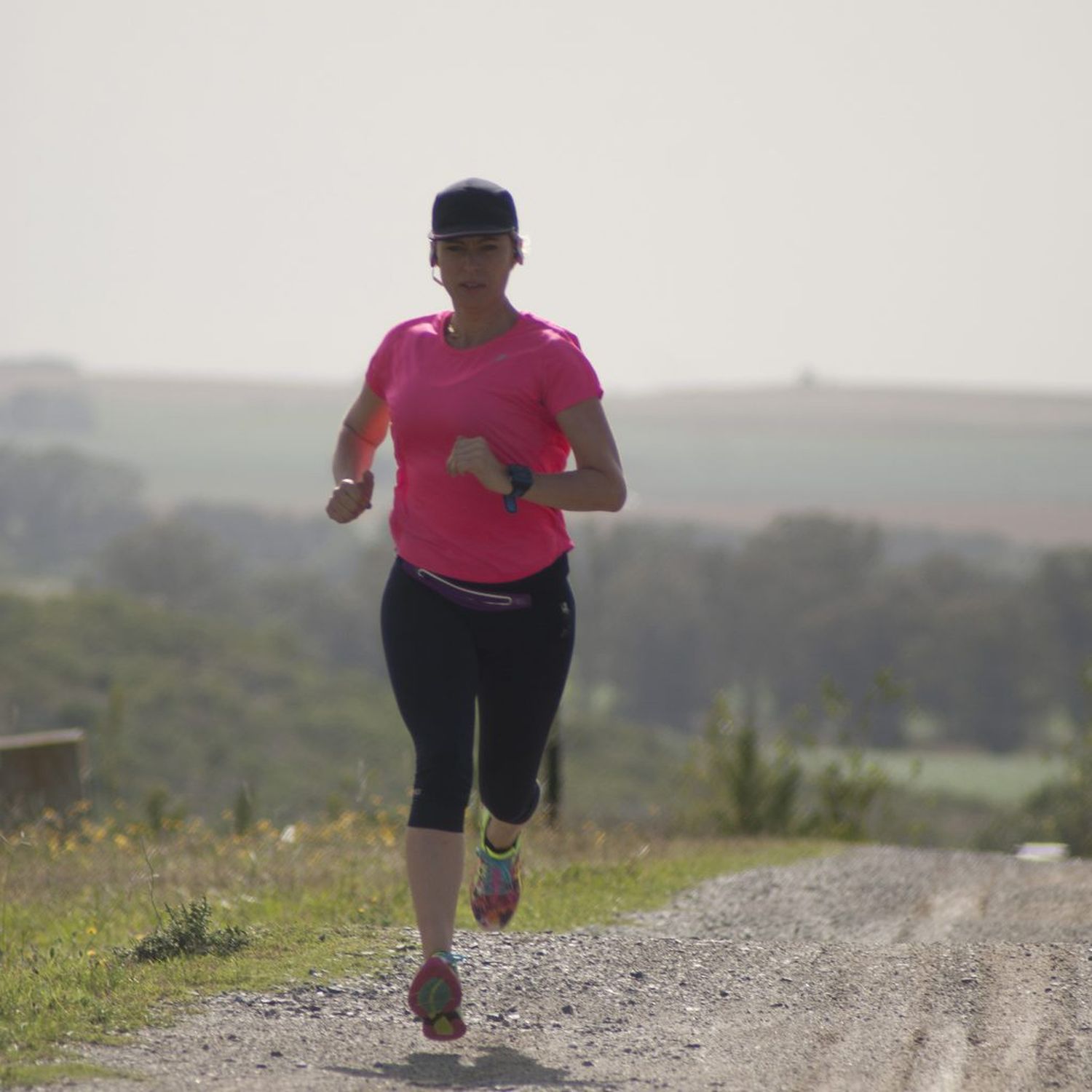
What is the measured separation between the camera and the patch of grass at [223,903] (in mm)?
4758

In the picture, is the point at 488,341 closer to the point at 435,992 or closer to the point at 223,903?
the point at 435,992

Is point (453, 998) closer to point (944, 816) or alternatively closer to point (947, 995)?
point (947, 995)

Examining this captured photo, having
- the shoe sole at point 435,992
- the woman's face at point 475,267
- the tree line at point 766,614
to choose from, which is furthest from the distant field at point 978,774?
the shoe sole at point 435,992

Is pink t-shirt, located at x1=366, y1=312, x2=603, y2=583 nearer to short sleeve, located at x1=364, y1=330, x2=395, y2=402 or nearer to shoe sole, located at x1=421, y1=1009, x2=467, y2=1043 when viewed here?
short sleeve, located at x1=364, y1=330, x2=395, y2=402

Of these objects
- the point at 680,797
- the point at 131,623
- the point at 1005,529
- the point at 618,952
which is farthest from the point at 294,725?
the point at 1005,529

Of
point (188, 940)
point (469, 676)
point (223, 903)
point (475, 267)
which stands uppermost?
point (475, 267)

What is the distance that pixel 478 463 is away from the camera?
4527 mm

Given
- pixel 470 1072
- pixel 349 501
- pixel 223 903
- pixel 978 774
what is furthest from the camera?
pixel 978 774

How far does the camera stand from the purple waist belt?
15.8 feet

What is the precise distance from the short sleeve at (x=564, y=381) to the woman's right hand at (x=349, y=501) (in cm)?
56

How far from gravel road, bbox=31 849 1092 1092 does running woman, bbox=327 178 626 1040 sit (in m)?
0.38

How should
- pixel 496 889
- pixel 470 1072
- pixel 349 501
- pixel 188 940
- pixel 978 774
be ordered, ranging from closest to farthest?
pixel 470 1072 < pixel 349 501 < pixel 496 889 < pixel 188 940 < pixel 978 774

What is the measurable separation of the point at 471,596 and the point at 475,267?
33.0 inches

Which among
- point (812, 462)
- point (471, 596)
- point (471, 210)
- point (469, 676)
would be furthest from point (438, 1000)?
point (812, 462)
